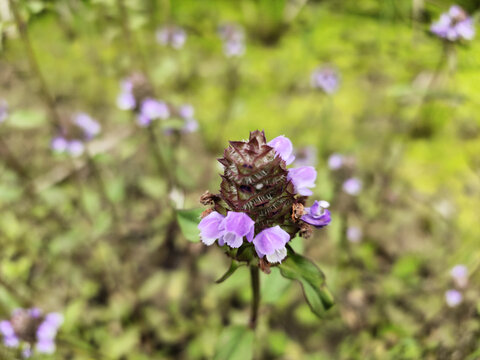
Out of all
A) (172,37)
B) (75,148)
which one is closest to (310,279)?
(75,148)

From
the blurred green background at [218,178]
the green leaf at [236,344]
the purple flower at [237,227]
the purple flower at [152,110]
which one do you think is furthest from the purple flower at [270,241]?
the purple flower at [152,110]

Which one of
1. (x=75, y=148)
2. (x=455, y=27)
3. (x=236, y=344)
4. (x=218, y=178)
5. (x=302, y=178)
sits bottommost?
(x=236, y=344)

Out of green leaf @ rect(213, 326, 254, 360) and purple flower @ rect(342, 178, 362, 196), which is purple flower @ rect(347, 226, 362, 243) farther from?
green leaf @ rect(213, 326, 254, 360)

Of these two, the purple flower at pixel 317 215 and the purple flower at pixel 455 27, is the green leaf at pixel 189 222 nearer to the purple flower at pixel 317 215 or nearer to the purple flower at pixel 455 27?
the purple flower at pixel 317 215

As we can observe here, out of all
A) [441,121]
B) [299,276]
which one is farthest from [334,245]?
[299,276]

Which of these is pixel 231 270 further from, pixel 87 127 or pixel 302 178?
pixel 87 127

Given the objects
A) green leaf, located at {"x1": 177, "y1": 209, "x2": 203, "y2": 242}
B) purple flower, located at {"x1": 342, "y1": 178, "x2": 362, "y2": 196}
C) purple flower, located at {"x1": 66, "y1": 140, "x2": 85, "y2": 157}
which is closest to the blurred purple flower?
purple flower, located at {"x1": 66, "y1": 140, "x2": 85, "y2": 157}
